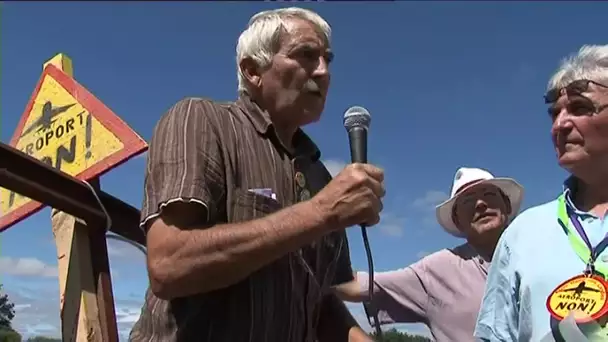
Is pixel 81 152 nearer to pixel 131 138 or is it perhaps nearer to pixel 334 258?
pixel 131 138

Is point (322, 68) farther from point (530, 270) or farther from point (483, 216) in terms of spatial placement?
point (483, 216)

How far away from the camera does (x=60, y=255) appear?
2.88m

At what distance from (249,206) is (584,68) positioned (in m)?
1.44

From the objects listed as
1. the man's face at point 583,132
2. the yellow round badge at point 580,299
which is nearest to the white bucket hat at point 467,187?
the man's face at point 583,132


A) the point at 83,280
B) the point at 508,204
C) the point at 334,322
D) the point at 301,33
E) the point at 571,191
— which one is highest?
the point at 301,33

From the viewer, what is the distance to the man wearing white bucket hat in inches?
150

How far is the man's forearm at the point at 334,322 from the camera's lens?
238 cm

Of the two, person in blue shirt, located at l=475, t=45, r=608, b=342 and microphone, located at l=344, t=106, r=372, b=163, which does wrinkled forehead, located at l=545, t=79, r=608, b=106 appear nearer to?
person in blue shirt, located at l=475, t=45, r=608, b=342

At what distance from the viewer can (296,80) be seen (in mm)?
2148

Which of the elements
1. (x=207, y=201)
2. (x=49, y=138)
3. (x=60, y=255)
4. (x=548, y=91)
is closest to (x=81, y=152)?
(x=49, y=138)

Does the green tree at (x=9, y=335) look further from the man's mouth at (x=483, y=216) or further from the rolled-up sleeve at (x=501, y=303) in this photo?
the man's mouth at (x=483, y=216)

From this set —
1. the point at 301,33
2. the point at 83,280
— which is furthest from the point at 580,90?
the point at 83,280

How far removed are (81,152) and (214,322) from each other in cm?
142

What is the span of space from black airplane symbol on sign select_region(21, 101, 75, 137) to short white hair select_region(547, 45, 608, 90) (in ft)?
6.66
